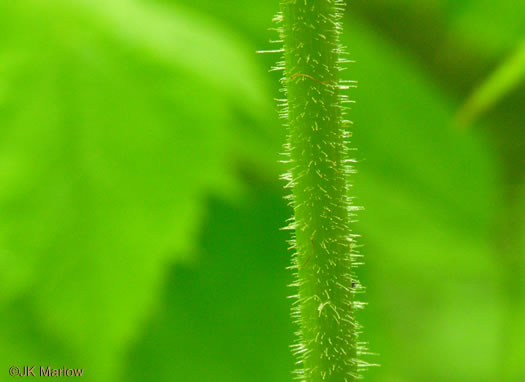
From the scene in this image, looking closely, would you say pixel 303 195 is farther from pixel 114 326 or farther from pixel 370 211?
pixel 370 211

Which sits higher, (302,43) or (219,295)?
(302,43)

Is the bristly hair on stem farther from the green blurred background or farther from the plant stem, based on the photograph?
the green blurred background

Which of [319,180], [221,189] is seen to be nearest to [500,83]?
[221,189]

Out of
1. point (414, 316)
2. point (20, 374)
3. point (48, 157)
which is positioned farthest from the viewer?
point (414, 316)

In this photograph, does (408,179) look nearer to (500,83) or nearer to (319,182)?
(500,83)

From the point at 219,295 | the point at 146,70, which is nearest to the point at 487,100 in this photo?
the point at 146,70

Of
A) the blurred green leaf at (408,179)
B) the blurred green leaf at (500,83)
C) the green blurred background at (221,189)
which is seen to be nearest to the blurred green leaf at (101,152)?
the green blurred background at (221,189)

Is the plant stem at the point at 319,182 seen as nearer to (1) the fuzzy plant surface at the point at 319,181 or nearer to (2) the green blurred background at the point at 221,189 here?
(1) the fuzzy plant surface at the point at 319,181
